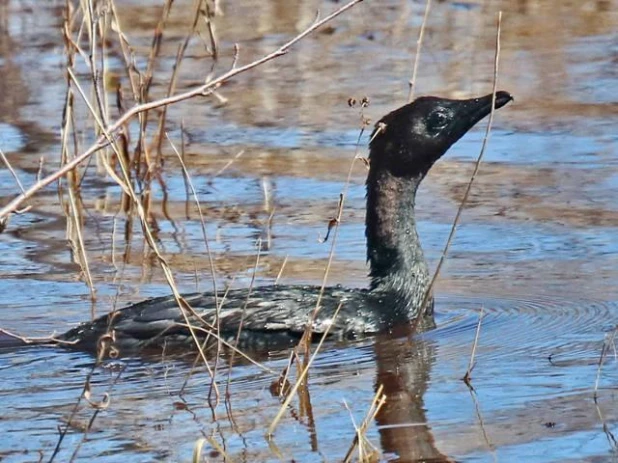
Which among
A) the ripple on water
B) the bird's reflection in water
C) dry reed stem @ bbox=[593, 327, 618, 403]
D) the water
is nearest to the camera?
the bird's reflection in water

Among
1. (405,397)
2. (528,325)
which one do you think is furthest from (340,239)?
(405,397)

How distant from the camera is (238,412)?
23.0ft

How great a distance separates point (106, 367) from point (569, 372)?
2163 millimetres

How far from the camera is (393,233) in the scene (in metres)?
9.01

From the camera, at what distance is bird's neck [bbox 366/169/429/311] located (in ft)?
29.4

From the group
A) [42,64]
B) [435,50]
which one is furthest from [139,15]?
[435,50]

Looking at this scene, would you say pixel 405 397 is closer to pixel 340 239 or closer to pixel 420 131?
pixel 420 131

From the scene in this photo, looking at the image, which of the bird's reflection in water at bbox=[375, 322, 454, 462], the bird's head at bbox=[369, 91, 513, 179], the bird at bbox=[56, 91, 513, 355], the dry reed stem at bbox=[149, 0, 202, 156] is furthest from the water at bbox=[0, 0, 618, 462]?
the bird's head at bbox=[369, 91, 513, 179]

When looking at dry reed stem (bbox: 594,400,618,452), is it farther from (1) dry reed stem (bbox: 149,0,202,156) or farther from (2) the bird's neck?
(1) dry reed stem (bbox: 149,0,202,156)

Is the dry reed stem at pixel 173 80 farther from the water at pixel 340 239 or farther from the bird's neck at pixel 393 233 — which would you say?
the bird's neck at pixel 393 233

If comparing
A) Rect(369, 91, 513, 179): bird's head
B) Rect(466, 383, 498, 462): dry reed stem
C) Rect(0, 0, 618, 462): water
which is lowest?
Rect(0, 0, 618, 462): water

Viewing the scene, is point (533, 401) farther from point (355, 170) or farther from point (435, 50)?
point (435, 50)

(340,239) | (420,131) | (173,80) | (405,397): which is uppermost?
(420,131)

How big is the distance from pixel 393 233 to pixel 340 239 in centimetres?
137
